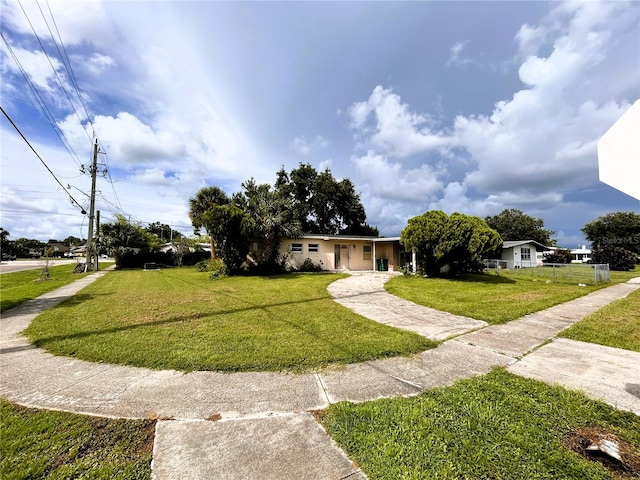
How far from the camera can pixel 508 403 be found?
271cm

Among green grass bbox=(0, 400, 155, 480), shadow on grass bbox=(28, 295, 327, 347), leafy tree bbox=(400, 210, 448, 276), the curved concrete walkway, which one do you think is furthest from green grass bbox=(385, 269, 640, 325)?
green grass bbox=(0, 400, 155, 480)

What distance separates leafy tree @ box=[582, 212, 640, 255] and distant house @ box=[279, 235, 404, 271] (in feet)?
111

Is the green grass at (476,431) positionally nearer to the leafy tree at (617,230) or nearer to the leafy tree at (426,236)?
the leafy tree at (426,236)

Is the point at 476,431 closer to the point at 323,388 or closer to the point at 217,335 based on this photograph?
the point at 323,388

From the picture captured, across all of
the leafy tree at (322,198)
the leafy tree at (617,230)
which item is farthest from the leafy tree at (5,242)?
the leafy tree at (617,230)

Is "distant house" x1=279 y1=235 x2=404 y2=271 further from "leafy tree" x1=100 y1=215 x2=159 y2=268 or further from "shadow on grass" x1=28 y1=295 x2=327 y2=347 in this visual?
"leafy tree" x1=100 y1=215 x2=159 y2=268

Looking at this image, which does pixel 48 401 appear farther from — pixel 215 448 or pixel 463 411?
pixel 463 411

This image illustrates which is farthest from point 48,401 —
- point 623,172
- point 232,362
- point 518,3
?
point 518,3

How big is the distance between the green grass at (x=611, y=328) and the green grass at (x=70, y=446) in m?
6.70

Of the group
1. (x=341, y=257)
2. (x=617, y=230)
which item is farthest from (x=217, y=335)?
(x=617, y=230)

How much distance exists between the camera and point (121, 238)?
21938 millimetres

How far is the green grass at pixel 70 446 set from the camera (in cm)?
188

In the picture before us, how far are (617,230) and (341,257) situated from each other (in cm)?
4480

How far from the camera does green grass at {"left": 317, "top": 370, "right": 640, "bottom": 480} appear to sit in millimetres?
1886
